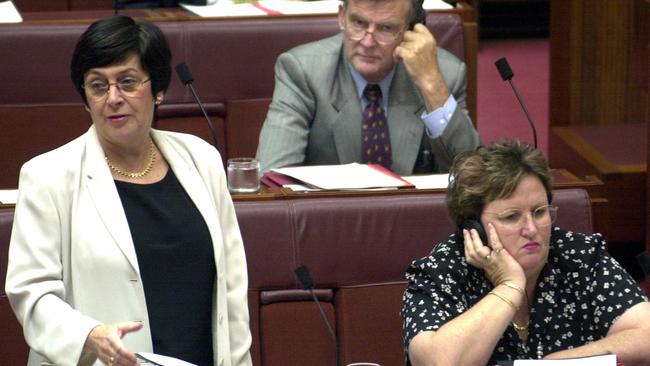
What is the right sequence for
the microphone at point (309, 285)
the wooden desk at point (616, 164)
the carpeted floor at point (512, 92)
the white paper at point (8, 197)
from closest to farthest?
the microphone at point (309, 285), the white paper at point (8, 197), the wooden desk at point (616, 164), the carpeted floor at point (512, 92)

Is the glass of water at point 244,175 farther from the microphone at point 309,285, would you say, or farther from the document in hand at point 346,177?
the microphone at point 309,285

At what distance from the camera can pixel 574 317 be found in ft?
6.88

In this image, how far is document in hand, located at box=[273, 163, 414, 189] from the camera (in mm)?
2465

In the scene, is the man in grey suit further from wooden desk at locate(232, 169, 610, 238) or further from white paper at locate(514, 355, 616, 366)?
white paper at locate(514, 355, 616, 366)

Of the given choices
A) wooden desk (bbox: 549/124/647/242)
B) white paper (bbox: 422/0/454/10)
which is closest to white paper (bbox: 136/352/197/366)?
white paper (bbox: 422/0/454/10)

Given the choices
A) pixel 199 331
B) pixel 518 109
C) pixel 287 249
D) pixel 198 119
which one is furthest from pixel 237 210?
pixel 518 109

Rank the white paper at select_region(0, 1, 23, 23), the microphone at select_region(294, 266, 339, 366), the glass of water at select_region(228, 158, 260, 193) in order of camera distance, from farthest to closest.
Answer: the white paper at select_region(0, 1, 23, 23) → the glass of water at select_region(228, 158, 260, 193) → the microphone at select_region(294, 266, 339, 366)

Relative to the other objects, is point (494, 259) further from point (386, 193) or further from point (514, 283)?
point (386, 193)

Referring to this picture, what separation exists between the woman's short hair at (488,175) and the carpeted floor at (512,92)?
2.65 m

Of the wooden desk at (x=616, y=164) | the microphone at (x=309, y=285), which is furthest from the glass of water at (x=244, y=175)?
the wooden desk at (x=616, y=164)

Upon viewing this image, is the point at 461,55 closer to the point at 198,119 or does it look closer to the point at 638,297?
the point at 198,119

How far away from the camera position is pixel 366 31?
283 centimetres

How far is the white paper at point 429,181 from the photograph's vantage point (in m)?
2.51

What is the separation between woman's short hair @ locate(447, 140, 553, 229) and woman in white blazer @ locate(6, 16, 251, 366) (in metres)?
0.36
